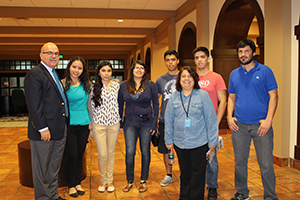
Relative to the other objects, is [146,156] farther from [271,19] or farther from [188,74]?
[271,19]

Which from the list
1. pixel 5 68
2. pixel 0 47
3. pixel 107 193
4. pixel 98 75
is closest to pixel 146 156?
pixel 107 193

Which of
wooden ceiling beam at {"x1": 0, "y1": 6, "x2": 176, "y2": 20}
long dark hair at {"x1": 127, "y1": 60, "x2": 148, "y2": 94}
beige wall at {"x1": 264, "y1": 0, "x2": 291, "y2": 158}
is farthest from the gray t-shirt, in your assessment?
wooden ceiling beam at {"x1": 0, "y1": 6, "x2": 176, "y2": 20}

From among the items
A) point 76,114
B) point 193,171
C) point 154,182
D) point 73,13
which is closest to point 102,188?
point 154,182

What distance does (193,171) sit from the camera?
99.0 inches

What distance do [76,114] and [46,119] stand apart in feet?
1.42

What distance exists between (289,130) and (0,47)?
50.0 feet

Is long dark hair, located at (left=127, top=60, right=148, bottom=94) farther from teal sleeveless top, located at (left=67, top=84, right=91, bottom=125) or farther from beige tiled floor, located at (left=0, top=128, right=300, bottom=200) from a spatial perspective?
beige tiled floor, located at (left=0, top=128, right=300, bottom=200)

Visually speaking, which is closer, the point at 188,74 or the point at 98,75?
the point at 188,74

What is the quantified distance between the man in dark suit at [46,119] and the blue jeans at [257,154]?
1823 millimetres

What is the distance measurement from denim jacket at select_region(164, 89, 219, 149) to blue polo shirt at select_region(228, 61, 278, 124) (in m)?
0.41

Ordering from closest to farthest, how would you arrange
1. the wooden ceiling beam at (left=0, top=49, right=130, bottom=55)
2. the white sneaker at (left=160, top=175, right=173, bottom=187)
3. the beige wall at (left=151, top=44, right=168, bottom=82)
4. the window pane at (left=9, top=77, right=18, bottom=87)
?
the white sneaker at (left=160, top=175, right=173, bottom=187) < the beige wall at (left=151, top=44, right=168, bottom=82) < the window pane at (left=9, top=77, right=18, bottom=87) < the wooden ceiling beam at (left=0, top=49, right=130, bottom=55)

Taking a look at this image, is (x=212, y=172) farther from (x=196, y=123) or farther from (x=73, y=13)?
(x=73, y=13)

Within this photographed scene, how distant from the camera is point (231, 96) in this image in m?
2.92

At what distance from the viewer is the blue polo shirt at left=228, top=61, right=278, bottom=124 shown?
2.62m
